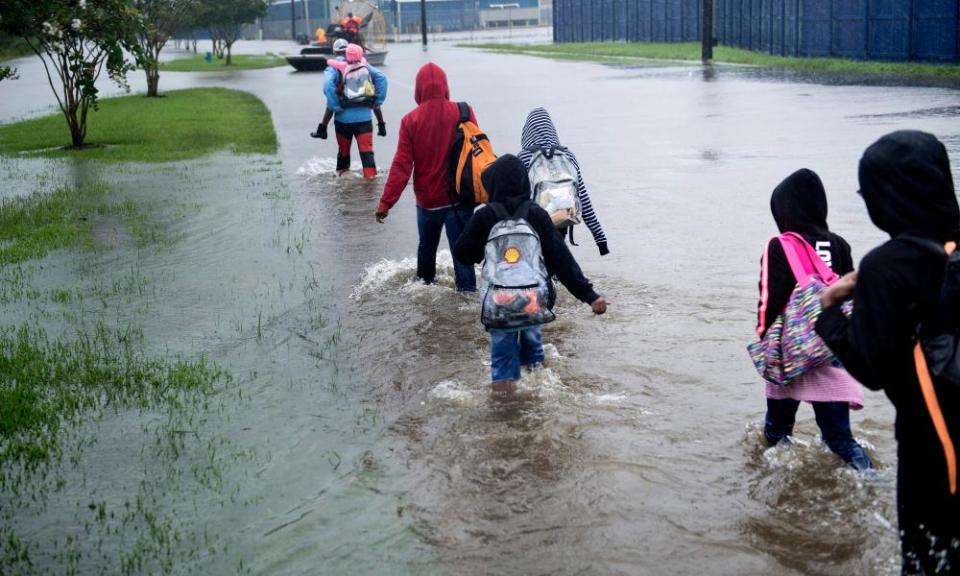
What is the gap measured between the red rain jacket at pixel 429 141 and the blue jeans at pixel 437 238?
0.30ft

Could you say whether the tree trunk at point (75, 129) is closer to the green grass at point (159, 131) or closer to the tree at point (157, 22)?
the green grass at point (159, 131)

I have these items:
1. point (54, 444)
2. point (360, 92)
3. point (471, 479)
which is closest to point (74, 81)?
point (360, 92)

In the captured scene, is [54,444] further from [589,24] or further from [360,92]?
[589,24]

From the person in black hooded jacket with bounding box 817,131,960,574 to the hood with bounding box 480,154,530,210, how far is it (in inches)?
121

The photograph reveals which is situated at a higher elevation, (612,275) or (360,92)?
(360,92)

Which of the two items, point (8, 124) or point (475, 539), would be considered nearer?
point (475, 539)

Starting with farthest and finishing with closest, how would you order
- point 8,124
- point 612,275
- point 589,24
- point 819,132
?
point 589,24 → point 8,124 → point 819,132 → point 612,275

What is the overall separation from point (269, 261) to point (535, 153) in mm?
3451

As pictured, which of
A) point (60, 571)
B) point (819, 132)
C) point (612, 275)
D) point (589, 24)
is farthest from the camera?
point (589, 24)

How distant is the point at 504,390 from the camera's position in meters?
6.58

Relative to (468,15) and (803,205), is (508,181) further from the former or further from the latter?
(468,15)

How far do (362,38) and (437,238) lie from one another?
37319 millimetres

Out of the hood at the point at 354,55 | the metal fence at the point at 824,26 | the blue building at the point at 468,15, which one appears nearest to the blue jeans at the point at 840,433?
the hood at the point at 354,55

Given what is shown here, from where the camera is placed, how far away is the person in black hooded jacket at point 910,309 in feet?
10.7
